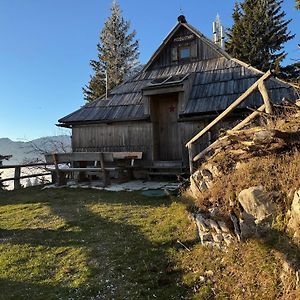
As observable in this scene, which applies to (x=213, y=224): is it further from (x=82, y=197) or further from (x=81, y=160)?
(x=81, y=160)

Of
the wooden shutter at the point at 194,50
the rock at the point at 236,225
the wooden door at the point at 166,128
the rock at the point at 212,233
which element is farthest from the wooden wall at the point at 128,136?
the rock at the point at 236,225

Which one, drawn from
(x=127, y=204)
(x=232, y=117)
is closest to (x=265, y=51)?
(x=232, y=117)

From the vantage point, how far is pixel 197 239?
573cm

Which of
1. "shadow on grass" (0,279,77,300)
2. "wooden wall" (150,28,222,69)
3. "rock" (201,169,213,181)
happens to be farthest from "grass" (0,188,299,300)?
"wooden wall" (150,28,222,69)

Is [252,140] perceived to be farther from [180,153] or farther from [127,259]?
[180,153]

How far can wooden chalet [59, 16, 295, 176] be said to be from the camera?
13219 millimetres

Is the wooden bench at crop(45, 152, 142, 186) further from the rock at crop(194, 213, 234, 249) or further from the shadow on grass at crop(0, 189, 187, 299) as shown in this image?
the rock at crop(194, 213, 234, 249)

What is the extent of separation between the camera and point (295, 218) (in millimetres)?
3871

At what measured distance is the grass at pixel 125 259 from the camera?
13.6 ft

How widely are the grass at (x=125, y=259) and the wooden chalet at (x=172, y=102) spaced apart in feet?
18.2

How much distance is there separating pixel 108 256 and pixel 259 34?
75.8ft

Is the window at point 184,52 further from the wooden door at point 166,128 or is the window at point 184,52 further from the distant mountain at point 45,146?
the distant mountain at point 45,146

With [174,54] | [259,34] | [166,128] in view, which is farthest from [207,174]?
[259,34]

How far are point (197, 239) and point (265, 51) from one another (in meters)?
22.1
